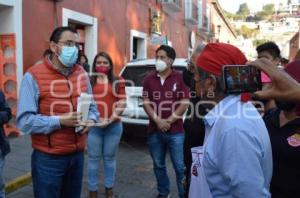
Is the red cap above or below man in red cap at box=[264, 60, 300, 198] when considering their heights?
above

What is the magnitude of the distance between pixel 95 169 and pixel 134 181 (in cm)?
128

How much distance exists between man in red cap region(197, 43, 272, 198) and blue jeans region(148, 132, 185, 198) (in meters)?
2.75

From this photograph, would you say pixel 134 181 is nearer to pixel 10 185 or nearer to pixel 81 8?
pixel 10 185

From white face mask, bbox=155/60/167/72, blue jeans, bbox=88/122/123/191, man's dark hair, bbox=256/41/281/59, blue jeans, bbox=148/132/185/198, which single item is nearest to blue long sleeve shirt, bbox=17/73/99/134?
blue jeans, bbox=88/122/123/191

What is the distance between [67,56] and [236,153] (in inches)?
71.1

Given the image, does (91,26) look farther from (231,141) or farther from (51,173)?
(231,141)

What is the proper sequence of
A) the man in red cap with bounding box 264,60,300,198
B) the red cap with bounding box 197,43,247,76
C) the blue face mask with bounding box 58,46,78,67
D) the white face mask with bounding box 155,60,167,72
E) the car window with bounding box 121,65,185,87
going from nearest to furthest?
the red cap with bounding box 197,43,247,76 < the man in red cap with bounding box 264,60,300,198 < the blue face mask with bounding box 58,46,78,67 < the white face mask with bounding box 155,60,167,72 < the car window with bounding box 121,65,185,87

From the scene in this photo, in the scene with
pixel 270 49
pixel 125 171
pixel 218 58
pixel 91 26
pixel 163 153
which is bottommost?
pixel 125 171

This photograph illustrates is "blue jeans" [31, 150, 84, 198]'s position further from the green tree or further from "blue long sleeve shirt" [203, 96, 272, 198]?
the green tree

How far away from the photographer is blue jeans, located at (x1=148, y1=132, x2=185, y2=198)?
16.0 ft

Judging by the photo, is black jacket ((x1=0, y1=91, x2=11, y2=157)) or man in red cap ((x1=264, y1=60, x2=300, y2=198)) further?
black jacket ((x1=0, y1=91, x2=11, y2=157))

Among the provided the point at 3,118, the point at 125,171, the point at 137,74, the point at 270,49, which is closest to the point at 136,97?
the point at 137,74

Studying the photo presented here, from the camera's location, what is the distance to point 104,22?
12.9 m

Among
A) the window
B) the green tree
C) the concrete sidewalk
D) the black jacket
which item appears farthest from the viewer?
the green tree
